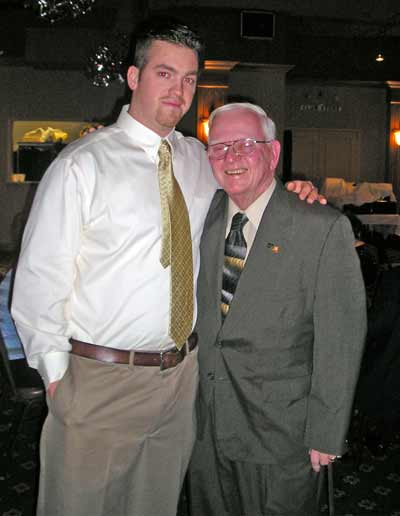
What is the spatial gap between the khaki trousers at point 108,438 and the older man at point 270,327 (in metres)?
0.18

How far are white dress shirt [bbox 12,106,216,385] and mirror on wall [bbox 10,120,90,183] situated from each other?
31.0 feet

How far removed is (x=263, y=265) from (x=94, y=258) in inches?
20.7

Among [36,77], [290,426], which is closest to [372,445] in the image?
[290,426]

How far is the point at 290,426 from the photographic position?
179 centimetres

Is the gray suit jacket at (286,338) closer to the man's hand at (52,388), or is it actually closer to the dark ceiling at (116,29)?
the man's hand at (52,388)

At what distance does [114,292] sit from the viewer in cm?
166

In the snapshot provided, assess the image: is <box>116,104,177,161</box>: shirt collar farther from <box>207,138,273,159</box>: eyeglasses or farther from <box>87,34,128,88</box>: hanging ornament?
<box>87,34,128,88</box>: hanging ornament

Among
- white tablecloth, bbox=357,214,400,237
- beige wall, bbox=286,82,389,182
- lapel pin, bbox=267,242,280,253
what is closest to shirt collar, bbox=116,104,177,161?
lapel pin, bbox=267,242,280,253

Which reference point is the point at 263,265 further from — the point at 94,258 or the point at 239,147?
the point at 94,258

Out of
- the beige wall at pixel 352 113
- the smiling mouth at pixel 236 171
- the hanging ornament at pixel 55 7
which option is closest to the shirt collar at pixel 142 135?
the smiling mouth at pixel 236 171

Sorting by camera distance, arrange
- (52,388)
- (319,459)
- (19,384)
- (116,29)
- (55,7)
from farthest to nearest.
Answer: (116,29)
(55,7)
(19,384)
(319,459)
(52,388)

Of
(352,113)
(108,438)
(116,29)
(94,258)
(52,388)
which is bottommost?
(108,438)

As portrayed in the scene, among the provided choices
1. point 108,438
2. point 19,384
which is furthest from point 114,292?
point 19,384

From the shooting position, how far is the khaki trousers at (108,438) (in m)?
1.66
